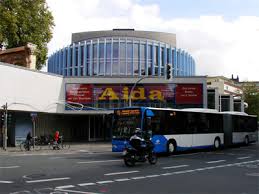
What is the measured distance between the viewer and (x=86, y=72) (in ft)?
256

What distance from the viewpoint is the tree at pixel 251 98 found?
86.2m

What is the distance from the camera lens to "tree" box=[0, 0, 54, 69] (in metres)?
45.7

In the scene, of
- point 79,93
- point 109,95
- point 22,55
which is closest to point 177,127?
point 109,95

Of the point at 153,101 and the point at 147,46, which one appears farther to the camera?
the point at 147,46

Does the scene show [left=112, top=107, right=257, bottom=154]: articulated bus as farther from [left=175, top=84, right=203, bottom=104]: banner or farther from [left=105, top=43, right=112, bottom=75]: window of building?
[left=105, top=43, right=112, bottom=75]: window of building

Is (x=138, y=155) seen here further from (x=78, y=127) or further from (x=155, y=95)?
(x=78, y=127)

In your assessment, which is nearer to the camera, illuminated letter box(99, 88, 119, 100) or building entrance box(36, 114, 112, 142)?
illuminated letter box(99, 88, 119, 100)

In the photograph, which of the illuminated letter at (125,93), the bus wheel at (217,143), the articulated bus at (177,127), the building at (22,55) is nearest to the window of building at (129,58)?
the building at (22,55)

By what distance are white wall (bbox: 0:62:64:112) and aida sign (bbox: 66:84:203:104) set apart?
2.14 metres

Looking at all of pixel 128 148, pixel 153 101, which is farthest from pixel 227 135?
pixel 128 148

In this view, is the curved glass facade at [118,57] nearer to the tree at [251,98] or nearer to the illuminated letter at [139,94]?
the tree at [251,98]

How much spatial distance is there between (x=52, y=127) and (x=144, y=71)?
111 feet

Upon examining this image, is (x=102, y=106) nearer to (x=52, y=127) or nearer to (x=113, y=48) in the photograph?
(x=52, y=127)

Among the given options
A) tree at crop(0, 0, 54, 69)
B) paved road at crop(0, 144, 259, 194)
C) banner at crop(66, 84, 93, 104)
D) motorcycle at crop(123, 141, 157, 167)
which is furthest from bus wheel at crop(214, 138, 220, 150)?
tree at crop(0, 0, 54, 69)
